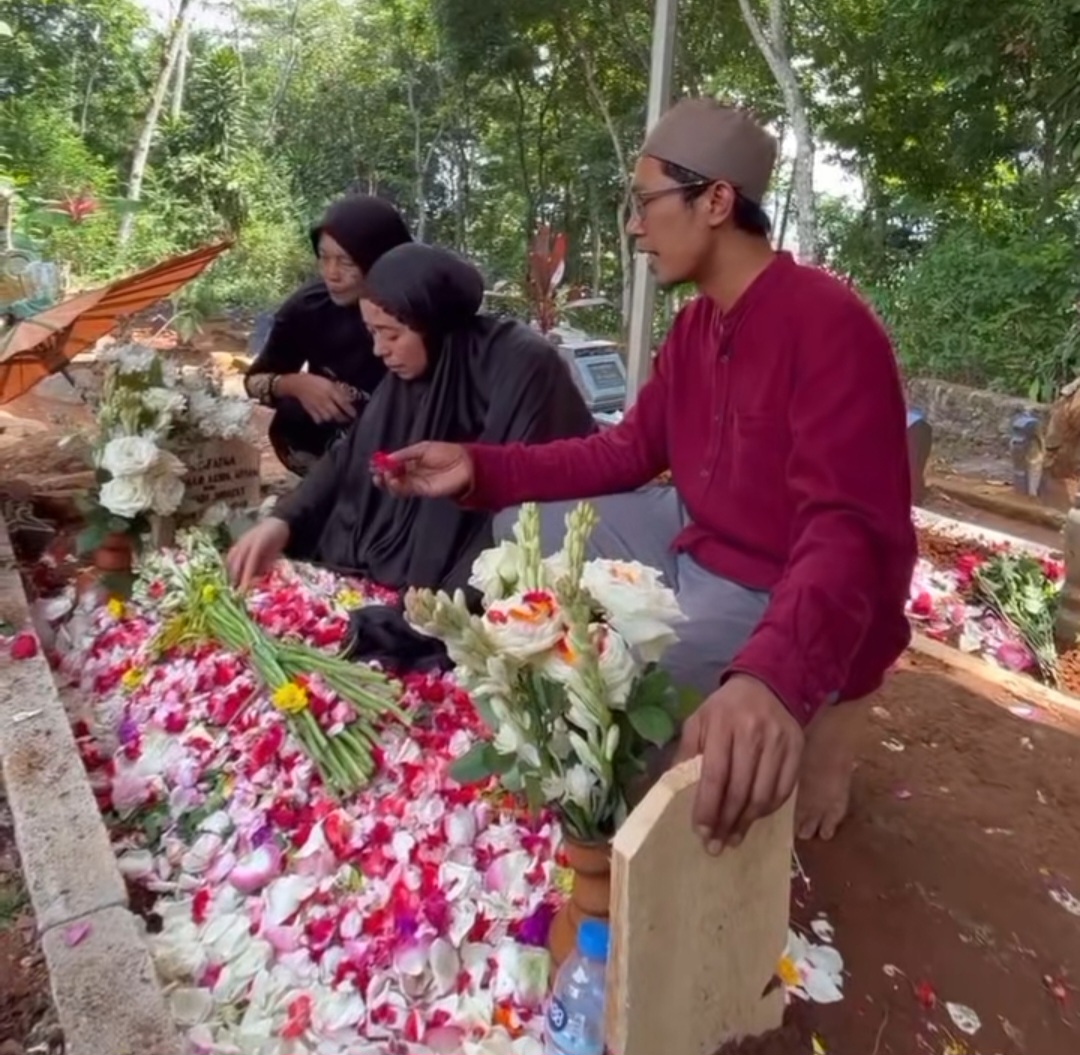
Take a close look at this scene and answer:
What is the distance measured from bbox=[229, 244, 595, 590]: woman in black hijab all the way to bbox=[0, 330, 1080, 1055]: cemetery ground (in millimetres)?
1030

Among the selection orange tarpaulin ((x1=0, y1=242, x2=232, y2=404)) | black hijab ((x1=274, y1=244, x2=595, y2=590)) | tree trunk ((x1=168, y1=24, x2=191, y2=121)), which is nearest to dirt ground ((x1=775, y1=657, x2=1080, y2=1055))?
black hijab ((x1=274, y1=244, x2=595, y2=590))

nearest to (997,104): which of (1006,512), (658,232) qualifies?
Answer: (1006,512)

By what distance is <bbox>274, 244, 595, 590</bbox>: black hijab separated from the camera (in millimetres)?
2607

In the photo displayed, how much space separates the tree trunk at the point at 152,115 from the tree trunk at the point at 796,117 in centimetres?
736

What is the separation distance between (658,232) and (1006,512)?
332 centimetres

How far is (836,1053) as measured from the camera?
1.45 meters

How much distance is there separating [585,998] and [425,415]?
170 cm

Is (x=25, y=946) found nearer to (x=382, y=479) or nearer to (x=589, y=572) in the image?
(x=382, y=479)

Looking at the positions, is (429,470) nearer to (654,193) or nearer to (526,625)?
(654,193)

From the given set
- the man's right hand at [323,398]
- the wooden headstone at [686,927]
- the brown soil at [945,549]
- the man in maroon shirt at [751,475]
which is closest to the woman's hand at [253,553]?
the man in maroon shirt at [751,475]

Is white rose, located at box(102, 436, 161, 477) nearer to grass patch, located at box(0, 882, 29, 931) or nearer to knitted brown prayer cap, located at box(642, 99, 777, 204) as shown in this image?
grass patch, located at box(0, 882, 29, 931)

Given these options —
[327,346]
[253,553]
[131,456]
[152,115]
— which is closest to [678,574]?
[253,553]

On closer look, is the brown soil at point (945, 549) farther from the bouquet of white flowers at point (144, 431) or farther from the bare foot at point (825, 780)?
the bouquet of white flowers at point (144, 431)

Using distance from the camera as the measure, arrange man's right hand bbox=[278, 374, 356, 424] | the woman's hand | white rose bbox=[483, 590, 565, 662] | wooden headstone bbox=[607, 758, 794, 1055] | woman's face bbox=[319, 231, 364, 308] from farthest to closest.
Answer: man's right hand bbox=[278, 374, 356, 424]
woman's face bbox=[319, 231, 364, 308]
the woman's hand
white rose bbox=[483, 590, 565, 662]
wooden headstone bbox=[607, 758, 794, 1055]
